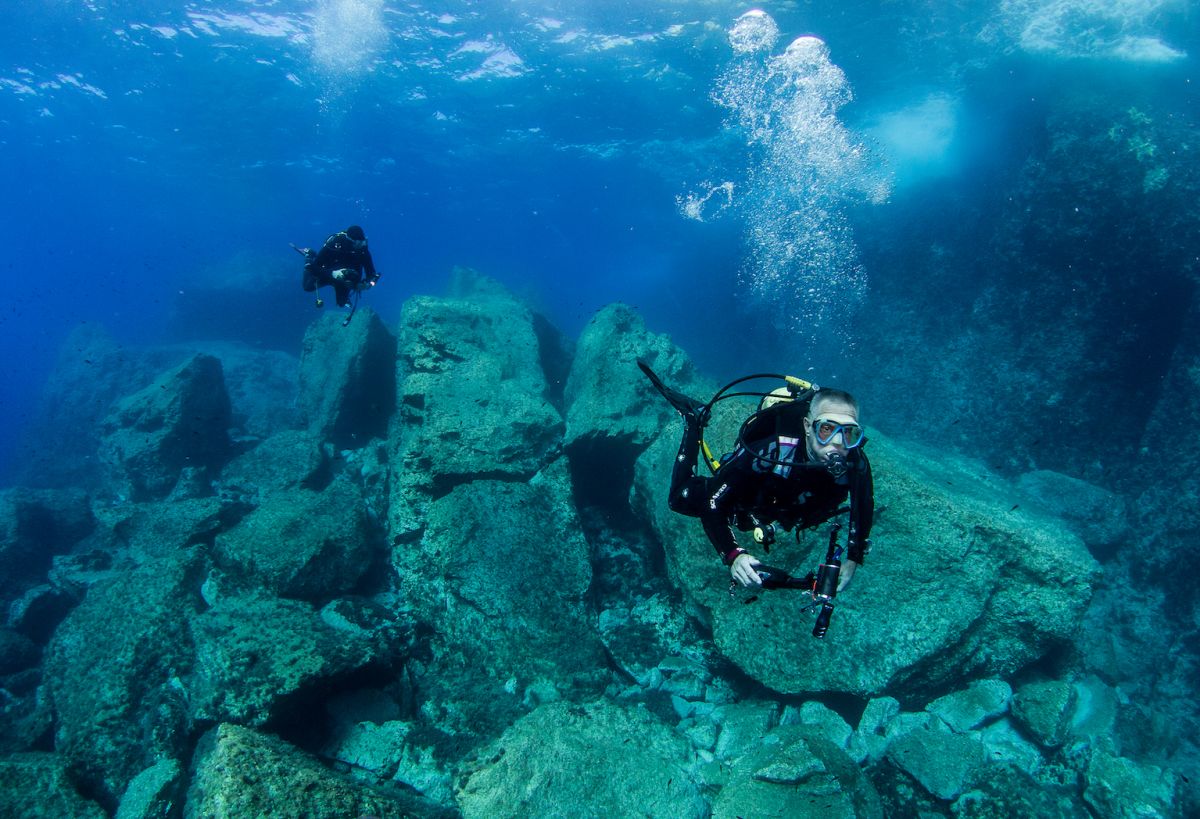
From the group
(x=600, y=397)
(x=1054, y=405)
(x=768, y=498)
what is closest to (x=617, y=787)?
(x=768, y=498)

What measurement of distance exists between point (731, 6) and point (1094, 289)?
41.3 feet

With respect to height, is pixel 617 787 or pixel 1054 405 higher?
pixel 1054 405

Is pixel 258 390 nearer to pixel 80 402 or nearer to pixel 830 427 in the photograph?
pixel 80 402

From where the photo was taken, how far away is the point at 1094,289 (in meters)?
10.0

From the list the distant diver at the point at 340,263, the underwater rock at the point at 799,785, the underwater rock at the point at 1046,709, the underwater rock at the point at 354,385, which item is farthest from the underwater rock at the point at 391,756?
the underwater rock at the point at 354,385

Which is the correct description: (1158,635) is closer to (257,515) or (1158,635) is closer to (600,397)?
(600,397)

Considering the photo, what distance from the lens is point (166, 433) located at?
10.7 meters

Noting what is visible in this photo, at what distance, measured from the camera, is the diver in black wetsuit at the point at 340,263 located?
818 centimetres

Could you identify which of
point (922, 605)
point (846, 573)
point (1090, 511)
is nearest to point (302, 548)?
point (846, 573)

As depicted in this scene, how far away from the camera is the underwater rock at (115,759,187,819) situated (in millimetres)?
4060

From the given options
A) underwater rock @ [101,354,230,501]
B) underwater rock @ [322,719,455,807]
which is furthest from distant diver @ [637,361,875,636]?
underwater rock @ [101,354,230,501]

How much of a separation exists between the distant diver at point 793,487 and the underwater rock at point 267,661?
12.1 ft

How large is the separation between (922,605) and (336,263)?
9224 millimetres

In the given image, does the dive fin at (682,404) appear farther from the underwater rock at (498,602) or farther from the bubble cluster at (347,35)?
the bubble cluster at (347,35)
